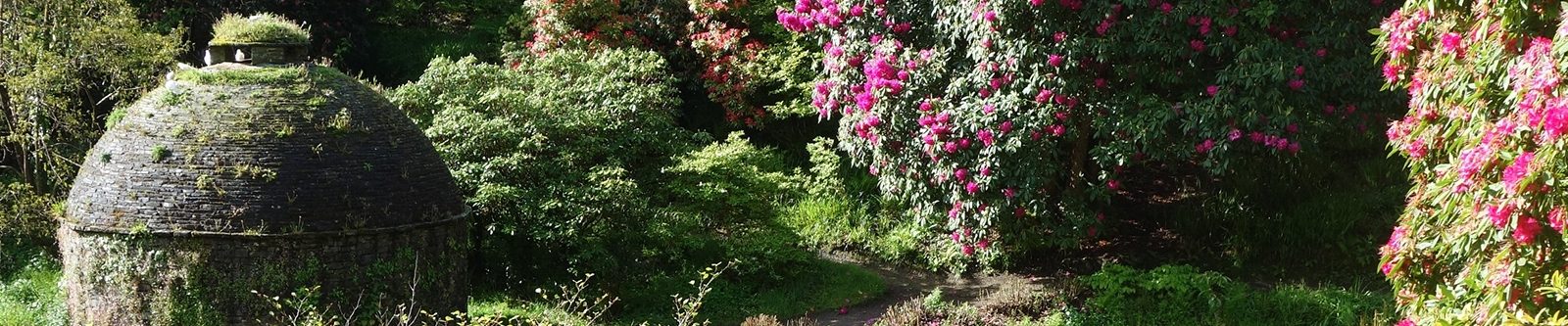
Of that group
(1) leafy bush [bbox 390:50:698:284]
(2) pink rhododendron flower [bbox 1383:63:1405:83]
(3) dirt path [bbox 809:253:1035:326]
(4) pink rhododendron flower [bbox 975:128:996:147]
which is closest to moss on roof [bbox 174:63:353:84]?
(1) leafy bush [bbox 390:50:698:284]

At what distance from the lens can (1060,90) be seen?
11.0 meters

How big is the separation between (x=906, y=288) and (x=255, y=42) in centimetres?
695

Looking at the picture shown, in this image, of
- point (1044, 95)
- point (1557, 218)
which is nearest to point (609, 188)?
point (1044, 95)

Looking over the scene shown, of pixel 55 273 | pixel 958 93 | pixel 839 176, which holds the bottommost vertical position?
pixel 55 273

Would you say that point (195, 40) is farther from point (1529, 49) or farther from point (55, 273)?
point (1529, 49)

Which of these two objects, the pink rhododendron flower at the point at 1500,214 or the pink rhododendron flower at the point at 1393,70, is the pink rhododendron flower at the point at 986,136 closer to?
the pink rhododendron flower at the point at 1393,70

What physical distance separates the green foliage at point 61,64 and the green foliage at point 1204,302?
390 inches

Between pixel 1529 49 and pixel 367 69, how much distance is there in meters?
17.3

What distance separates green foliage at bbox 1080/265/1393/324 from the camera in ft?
35.8

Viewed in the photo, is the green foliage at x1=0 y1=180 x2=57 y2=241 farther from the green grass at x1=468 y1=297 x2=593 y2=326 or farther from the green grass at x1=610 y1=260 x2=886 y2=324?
the green grass at x1=610 y1=260 x2=886 y2=324

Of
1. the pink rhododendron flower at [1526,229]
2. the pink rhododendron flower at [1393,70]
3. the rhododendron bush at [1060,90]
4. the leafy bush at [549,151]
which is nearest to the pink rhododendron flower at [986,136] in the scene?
the rhododendron bush at [1060,90]

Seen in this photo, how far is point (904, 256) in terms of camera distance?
14.2m

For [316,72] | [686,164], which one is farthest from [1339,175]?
[316,72]

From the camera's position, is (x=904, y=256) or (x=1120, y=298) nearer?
(x=1120, y=298)
